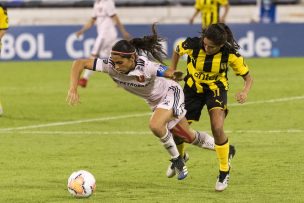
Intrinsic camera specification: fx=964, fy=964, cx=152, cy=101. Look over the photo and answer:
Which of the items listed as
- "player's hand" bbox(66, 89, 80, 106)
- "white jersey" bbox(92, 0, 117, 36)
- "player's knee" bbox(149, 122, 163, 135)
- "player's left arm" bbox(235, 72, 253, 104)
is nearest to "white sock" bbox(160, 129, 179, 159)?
"player's knee" bbox(149, 122, 163, 135)

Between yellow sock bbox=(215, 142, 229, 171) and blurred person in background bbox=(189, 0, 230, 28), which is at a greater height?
yellow sock bbox=(215, 142, 229, 171)

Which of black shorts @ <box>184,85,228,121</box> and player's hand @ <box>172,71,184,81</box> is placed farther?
black shorts @ <box>184,85,228,121</box>

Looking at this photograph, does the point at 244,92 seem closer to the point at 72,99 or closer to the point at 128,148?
the point at 72,99

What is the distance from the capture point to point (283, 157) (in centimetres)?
1235

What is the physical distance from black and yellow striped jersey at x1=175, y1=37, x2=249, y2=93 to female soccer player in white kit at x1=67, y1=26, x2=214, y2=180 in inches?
10.0

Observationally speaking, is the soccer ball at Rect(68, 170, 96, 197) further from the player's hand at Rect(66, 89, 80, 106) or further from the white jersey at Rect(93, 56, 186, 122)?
the white jersey at Rect(93, 56, 186, 122)

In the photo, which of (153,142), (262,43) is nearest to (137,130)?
(153,142)

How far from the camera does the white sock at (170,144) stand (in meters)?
10.5

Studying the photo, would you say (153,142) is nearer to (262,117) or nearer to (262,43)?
(262,117)

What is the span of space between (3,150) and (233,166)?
11.1 feet

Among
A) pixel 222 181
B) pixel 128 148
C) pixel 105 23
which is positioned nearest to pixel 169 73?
pixel 222 181

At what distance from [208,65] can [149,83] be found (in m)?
0.69

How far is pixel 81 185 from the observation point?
9719 mm

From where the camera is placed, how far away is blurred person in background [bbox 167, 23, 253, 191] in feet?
33.7
